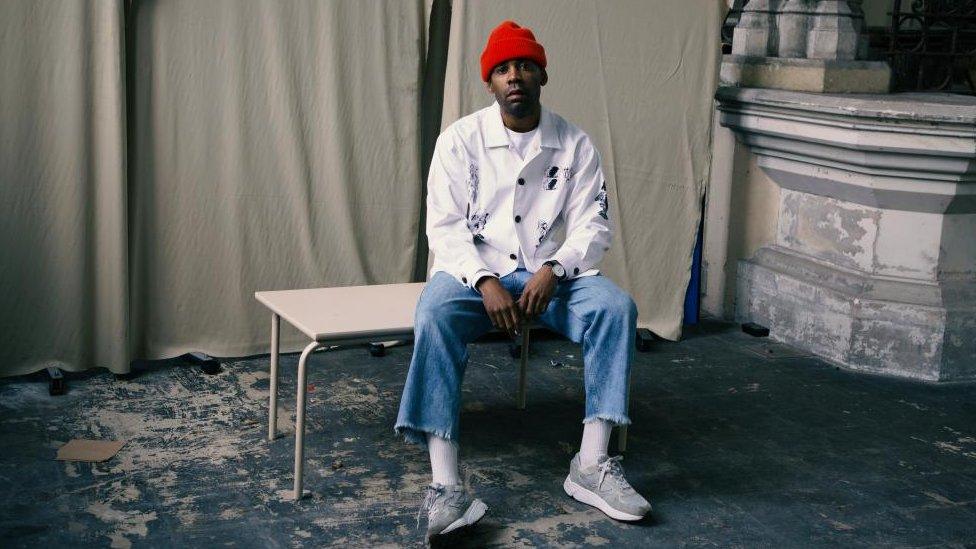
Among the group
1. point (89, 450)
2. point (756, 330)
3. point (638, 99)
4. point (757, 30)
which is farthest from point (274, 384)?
point (757, 30)

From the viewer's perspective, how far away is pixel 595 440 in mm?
3527

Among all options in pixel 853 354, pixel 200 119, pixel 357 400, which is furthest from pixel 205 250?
pixel 853 354

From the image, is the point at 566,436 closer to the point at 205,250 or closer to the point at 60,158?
the point at 205,250

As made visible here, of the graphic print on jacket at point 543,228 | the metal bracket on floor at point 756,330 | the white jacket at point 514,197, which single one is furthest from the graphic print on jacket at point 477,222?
the metal bracket on floor at point 756,330

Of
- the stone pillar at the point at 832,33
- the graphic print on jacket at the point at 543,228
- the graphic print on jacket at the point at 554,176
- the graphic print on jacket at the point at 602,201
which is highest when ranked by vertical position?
the stone pillar at the point at 832,33

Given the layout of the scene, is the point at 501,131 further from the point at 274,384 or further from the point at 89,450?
the point at 89,450

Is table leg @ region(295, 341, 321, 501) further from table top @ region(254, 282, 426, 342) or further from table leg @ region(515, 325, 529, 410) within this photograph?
table leg @ region(515, 325, 529, 410)

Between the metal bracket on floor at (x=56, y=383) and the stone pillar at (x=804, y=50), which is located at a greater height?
the stone pillar at (x=804, y=50)

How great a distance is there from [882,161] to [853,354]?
2.89ft

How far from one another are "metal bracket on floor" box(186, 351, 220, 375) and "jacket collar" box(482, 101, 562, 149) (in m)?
1.66

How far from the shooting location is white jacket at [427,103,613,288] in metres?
3.69

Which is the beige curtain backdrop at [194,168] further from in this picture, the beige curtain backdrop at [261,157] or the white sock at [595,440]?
the white sock at [595,440]

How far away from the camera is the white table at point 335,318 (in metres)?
3.38

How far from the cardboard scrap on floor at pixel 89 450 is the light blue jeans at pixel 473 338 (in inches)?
43.2
